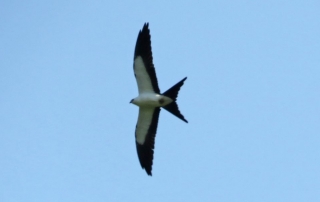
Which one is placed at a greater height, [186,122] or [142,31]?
[142,31]

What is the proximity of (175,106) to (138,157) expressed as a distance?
1.66 meters

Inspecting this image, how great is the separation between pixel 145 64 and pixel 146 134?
1739 mm

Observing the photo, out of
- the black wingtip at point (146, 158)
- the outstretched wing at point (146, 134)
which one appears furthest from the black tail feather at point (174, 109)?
the black wingtip at point (146, 158)

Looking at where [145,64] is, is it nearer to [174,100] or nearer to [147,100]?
[147,100]

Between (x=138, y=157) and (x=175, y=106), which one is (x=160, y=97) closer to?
(x=175, y=106)

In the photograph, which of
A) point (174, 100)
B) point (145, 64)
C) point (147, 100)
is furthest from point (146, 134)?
point (145, 64)

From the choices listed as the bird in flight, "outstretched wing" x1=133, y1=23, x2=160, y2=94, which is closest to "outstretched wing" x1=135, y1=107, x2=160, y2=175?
the bird in flight

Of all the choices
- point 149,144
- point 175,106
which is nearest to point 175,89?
point 175,106

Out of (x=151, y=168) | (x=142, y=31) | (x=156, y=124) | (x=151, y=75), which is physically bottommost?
(x=151, y=168)

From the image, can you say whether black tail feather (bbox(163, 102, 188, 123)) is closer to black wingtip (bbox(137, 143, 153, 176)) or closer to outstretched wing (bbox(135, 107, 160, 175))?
outstretched wing (bbox(135, 107, 160, 175))

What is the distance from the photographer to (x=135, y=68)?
1614 centimetres

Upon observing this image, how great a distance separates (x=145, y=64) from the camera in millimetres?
16047

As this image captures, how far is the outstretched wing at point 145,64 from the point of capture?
1606cm

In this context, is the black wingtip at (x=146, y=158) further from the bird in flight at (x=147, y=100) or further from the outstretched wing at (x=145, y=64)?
the outstretched wing at (x=145, y=64)
